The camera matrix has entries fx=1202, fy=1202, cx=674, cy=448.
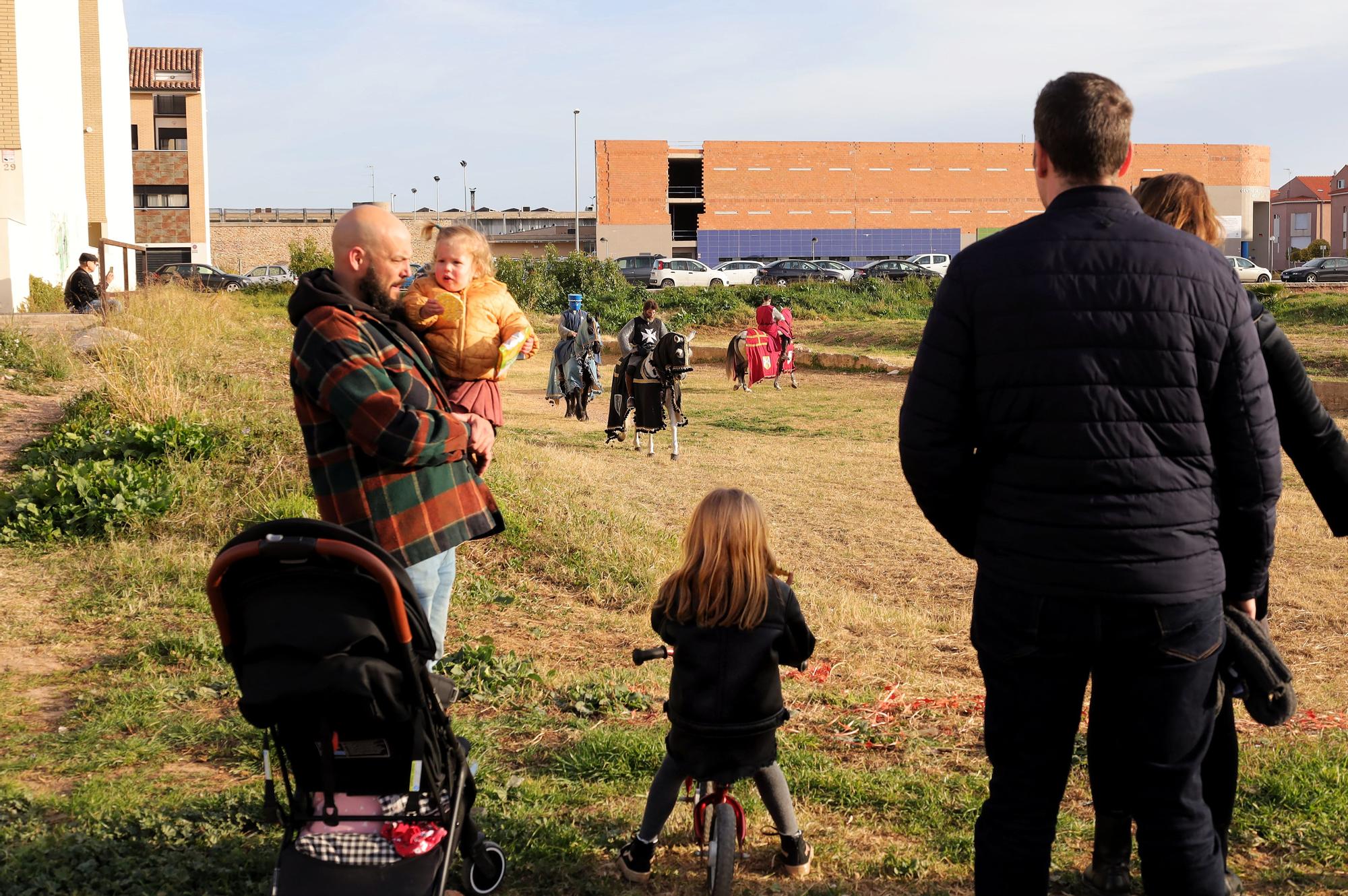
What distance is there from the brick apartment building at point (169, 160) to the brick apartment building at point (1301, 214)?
254 feet

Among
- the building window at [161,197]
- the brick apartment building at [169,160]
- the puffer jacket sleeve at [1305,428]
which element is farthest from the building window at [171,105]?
the puffer jacket sleeve at [1305,428]

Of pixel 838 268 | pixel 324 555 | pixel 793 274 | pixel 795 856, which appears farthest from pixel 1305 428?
pixel 838 268

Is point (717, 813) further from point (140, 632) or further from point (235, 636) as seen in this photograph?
point (140, 632)

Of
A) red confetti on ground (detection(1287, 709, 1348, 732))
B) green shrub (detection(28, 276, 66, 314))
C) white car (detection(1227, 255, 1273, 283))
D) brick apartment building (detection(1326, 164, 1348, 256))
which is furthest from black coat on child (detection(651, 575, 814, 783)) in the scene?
brick apartment building (detection(1326, 164, 1348, 256))

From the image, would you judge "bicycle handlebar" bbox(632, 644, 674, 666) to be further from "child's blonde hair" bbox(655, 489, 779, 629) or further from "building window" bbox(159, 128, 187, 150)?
"building window" bbox(159, 128, 187, 150)

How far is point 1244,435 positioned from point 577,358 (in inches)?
641

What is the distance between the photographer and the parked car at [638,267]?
4819 cm

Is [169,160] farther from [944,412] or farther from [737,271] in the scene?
[944,412]

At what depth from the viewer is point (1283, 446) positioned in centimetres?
301

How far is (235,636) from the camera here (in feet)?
9.60

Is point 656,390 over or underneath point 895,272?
underneath

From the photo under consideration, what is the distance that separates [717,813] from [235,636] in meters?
1.38

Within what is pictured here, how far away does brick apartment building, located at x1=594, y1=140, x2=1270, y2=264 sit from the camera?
73.9 metres

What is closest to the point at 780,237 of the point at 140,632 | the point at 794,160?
the point at 794,160
